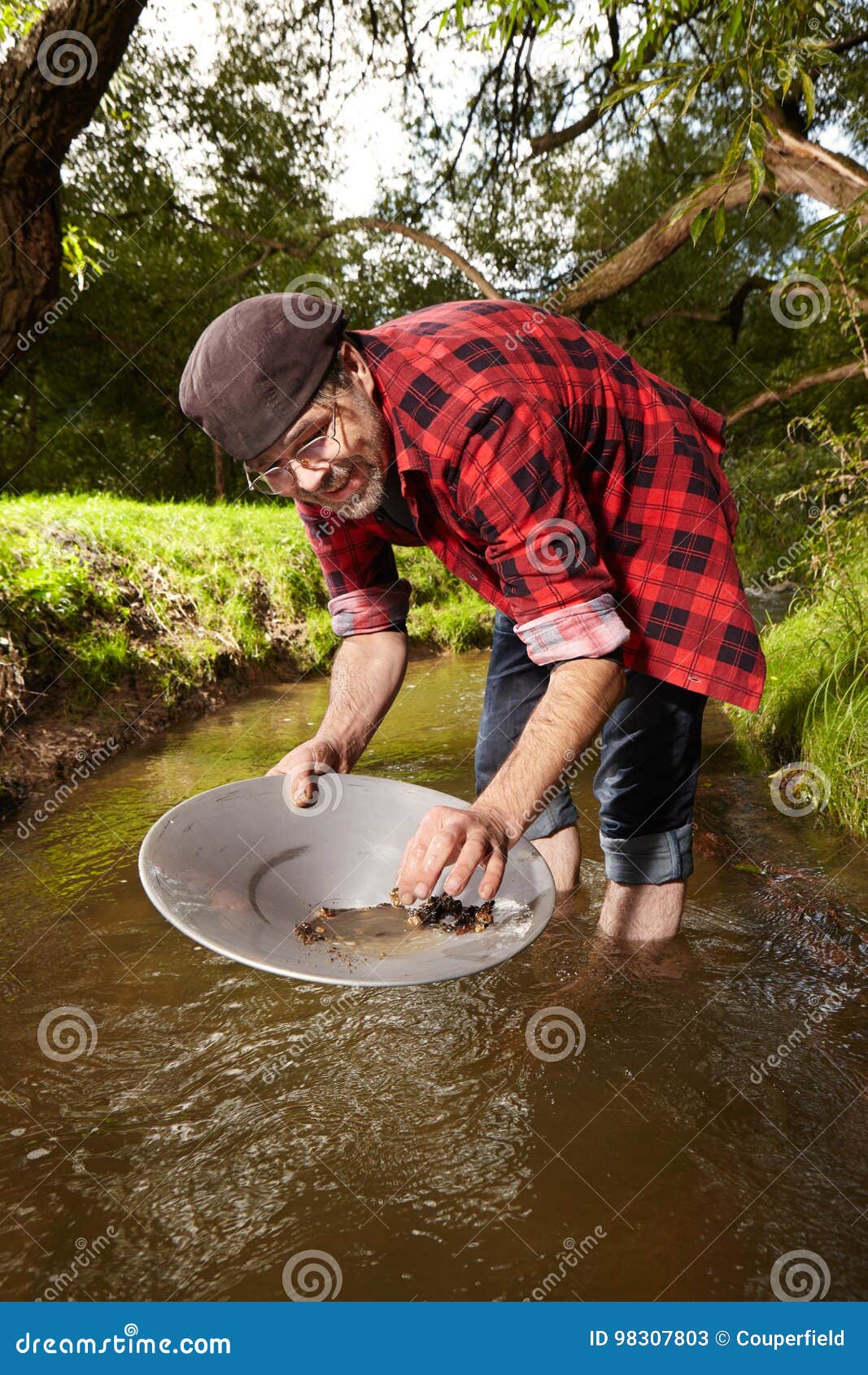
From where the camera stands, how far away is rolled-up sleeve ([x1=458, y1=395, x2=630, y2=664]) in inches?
52.5

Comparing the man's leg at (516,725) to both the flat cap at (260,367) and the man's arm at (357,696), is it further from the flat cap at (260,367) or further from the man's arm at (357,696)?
the flat cap at (260,367)

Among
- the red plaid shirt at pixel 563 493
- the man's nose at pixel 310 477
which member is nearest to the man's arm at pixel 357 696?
the red plaid shirt at pixel 563 493

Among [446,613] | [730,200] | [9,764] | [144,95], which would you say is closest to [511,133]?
[730,200]

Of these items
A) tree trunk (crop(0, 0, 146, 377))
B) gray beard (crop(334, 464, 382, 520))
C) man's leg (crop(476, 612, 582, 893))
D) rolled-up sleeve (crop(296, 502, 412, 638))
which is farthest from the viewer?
tree trunk (crop(0, 0, 146, 377))

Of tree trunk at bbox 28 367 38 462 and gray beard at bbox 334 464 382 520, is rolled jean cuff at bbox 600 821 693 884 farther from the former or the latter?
tree trunk at bbox 28 367 38 462

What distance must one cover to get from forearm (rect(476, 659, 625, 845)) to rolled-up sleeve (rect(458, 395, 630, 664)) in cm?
4

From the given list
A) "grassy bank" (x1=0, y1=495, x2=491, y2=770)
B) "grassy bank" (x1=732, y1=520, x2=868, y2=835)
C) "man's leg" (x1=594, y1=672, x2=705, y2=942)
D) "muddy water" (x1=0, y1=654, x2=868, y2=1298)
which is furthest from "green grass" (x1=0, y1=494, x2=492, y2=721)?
"grassy bank" (x1=732, y1=520, x2=868, y2=835)

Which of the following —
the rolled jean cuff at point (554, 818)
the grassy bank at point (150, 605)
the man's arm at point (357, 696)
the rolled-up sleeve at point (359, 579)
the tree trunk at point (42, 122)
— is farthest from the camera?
the grassy bank at point (150, 605)

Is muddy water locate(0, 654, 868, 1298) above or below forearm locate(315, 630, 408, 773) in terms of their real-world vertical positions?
below

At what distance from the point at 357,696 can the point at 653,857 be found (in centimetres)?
78

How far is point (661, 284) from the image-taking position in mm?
12664

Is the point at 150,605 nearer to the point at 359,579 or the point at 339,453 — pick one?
the point at 359,579

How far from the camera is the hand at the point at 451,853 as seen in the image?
3.84 ft

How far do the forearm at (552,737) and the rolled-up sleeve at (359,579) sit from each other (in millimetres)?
711
